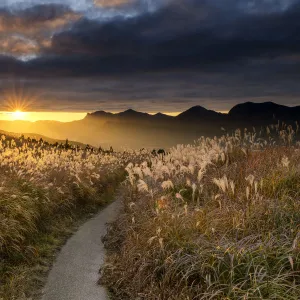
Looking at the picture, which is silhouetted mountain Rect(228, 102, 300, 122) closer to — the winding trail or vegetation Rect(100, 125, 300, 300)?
the winding trail

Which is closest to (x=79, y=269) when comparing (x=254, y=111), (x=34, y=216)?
(x=34, y=216)

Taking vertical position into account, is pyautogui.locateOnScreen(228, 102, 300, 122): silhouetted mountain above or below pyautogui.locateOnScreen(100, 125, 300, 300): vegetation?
above

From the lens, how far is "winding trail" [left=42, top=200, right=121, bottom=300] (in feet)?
22.4

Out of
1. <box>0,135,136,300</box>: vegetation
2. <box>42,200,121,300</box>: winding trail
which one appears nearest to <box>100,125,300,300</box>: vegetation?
<box>42,200,121,300</box>: winding trail

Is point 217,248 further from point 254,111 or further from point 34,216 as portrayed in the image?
point 254,111

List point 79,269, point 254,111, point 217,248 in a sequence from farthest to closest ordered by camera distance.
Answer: point 254,111 < point 79,269 < point 217,248

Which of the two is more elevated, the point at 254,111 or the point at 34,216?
the point at 254,111

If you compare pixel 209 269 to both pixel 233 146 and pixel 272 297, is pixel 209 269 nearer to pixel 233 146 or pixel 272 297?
pixel 272 297

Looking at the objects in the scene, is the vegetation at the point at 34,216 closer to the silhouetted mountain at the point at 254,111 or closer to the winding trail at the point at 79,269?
the winding trail at the point at 79,269

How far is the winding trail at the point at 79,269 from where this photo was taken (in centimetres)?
684

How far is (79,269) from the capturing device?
797 centimetres

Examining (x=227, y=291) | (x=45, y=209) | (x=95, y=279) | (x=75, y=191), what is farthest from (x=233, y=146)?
(x=227, y=291)

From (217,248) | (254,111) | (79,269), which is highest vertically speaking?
(254,111)

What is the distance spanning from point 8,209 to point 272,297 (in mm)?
6790
